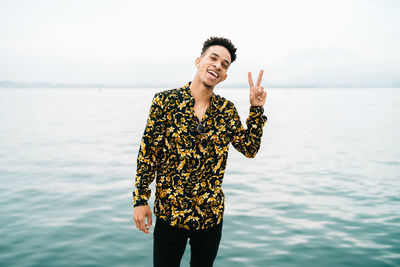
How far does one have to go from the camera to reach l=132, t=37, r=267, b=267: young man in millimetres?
3084

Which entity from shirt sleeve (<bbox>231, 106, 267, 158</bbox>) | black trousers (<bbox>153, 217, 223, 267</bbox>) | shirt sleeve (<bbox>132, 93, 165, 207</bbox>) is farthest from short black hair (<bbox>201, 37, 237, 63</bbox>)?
black trousers (<bbox>153, 217, 223, 267</bbox>)

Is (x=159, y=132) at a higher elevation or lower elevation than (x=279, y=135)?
lower

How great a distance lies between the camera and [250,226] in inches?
350

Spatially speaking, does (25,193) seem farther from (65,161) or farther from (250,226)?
(250,226)

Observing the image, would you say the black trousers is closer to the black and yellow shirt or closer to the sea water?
the black and yellow shirt

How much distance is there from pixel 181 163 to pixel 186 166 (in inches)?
2.0

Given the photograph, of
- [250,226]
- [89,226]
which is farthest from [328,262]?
[89,226]

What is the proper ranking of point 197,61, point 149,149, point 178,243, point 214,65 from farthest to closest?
point 197,61, point 214,65, point 178,243, point 149,149

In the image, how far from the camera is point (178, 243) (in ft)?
10.4

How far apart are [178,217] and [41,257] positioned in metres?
5.32

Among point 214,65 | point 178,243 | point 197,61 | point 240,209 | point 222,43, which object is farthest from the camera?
point 240,209

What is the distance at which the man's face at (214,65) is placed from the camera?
3268 mm

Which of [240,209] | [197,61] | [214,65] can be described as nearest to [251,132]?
[214,65]

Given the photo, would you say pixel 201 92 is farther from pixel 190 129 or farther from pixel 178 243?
pixel 178 243
